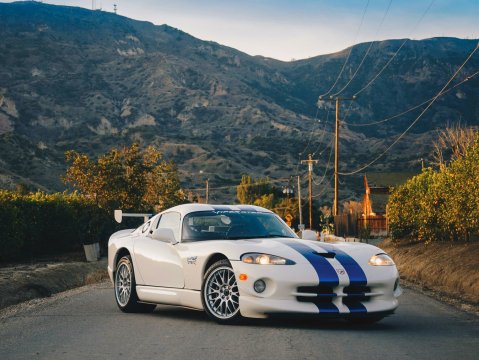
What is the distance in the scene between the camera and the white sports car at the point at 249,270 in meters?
10.2

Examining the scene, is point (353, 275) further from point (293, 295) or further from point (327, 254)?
point (293, 295)

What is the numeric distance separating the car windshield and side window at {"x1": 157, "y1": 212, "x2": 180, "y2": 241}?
0.58 feet

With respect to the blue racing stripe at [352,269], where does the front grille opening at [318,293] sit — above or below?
below

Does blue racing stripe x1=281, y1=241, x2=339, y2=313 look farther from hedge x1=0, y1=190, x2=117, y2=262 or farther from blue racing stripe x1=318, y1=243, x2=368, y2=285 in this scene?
hedge x1=0, y1=190, x2=117, y2=262

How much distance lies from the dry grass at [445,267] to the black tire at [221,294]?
6.19 meters

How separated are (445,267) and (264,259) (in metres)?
11.0

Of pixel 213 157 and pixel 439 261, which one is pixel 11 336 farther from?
pixel 213 157

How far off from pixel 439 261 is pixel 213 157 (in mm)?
123146

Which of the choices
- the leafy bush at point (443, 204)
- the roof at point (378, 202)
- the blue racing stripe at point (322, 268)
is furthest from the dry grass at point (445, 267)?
the roof at point (378, 202)

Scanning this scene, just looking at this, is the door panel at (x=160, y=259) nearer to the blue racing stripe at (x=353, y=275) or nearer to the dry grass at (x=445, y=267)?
the blue racing stripe at (x=353, y=275)

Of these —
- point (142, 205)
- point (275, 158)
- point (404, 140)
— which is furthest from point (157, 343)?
point (404, 140)

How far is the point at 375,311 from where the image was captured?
1045 centimetres

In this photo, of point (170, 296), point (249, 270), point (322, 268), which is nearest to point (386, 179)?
point (170, 296)

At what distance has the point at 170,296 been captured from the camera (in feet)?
38.1
